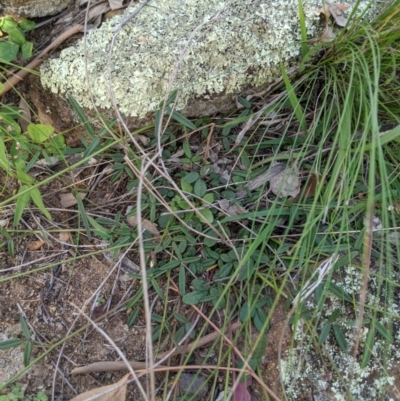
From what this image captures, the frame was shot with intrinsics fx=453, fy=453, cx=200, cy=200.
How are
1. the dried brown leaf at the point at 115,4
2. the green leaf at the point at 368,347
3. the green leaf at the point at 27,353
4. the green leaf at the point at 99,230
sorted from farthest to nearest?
1. the dried brown leaf at the point at 115,4
2. the green leaf at the point at 99,230
3. the green leaf at the point at 27,353
4. the green leaf at the point at 368,347

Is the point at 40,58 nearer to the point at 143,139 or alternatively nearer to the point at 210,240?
the point at 143,139

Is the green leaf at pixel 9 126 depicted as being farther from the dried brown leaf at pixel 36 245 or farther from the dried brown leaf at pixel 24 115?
the dried brown leaf at pixel 36 245

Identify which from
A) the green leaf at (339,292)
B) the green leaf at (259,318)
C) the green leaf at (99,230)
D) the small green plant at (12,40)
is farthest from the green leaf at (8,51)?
the green leaf at (339,292)

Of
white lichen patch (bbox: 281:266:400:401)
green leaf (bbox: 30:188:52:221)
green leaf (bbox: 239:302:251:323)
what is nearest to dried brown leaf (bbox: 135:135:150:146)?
green leaf (bbox: 30:188:52:221)

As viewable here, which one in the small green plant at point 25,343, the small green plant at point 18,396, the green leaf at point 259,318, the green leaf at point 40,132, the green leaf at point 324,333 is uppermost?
the green leaf at point 40,132

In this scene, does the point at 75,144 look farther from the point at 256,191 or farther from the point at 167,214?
the point at 256,191

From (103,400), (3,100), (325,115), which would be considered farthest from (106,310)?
(325,115)

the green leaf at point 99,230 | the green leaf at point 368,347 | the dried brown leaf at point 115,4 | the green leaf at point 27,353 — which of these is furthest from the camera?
the dried brown leaf at point 115,4
